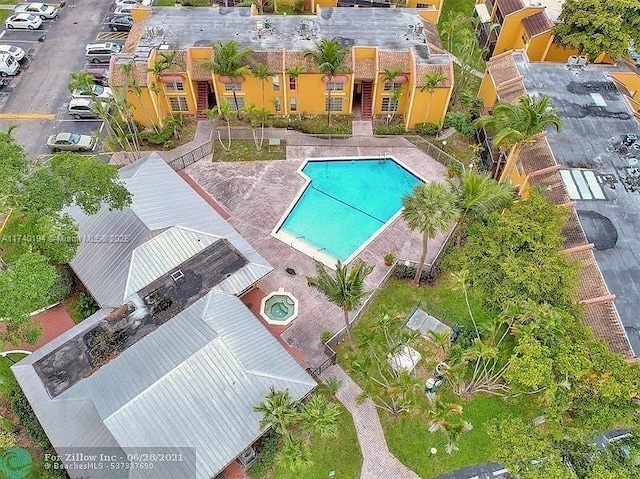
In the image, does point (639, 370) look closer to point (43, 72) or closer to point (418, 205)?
point (418, 205)

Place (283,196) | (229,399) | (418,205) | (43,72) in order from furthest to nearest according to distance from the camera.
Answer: (43,72)
(283,196)
(418,205)
(229,399)

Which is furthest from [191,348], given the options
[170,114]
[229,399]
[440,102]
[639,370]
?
[440,102]

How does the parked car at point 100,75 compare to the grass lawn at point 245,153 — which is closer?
the grass lawn at point 245,153

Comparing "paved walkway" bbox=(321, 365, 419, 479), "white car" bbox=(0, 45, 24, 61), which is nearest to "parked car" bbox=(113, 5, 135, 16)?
"white car" bbox=(0, 45, 24, 61)

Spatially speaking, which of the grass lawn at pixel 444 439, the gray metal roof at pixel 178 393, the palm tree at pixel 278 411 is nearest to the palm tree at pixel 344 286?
the gray metal roof at pixel 178 393

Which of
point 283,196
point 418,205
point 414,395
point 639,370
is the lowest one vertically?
point 414,395

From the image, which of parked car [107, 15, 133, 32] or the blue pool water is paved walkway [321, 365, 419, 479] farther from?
parked car [107, 15, 133, 32]

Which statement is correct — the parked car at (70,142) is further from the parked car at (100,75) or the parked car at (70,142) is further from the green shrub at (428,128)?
the green shrub at (428,128)
